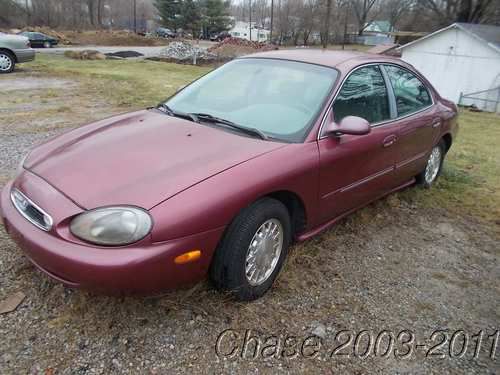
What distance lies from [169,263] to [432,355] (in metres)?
1.58

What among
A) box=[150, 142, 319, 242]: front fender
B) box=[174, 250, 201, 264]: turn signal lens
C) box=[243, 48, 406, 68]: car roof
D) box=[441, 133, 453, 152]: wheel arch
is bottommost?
box=[174, 250, 201, 264]: turn signal lens

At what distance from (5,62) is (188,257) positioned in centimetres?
1257

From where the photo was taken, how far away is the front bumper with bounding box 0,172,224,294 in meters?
1.93

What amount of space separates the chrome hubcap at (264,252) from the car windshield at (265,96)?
61 cm

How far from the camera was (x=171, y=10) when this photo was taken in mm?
56656

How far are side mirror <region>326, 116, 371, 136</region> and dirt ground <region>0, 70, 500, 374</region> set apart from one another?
3.23 feet

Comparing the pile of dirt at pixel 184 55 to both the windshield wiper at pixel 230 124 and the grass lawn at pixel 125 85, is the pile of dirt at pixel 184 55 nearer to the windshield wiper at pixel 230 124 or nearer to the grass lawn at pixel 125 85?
the grass lawn at pixel 125 85

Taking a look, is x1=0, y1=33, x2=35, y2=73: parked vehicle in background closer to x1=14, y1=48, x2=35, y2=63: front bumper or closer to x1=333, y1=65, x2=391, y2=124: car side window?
x1=14, y1=48, x2=35, y2=63: front bumper

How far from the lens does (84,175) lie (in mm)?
2287

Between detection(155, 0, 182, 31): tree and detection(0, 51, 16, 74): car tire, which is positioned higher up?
detection(155, 0, 182, 31): tree

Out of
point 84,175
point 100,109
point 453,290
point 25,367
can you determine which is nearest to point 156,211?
point 84,175

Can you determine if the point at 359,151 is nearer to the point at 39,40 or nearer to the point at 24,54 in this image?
the point at 24,54

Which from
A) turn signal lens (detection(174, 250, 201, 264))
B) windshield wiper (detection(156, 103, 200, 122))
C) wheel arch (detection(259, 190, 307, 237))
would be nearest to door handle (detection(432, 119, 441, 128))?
wheel arch (detection(259, 190, 307, 237))

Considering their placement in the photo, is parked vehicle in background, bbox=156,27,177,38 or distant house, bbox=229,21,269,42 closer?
parked vehicle in background, bbox=156,27,177,38
